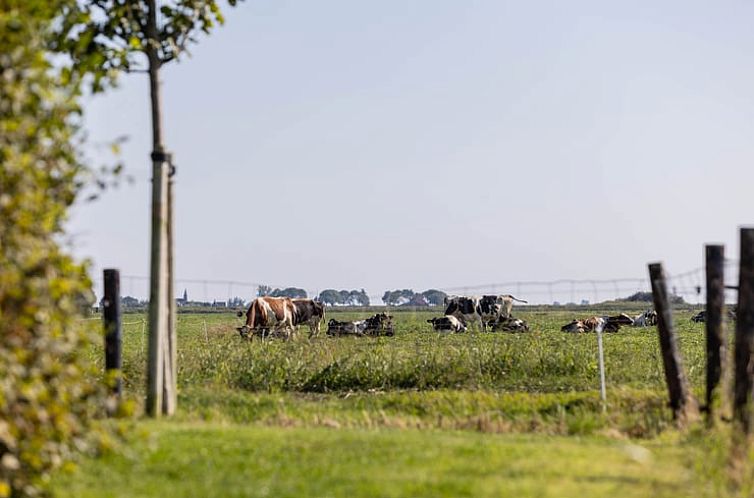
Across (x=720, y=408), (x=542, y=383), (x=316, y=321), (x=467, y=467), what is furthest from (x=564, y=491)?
(x=316, y=321)

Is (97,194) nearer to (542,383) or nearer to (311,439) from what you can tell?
(311,439)

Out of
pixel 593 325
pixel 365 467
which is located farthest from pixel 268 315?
pixel 365 467

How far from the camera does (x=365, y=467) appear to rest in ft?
31.9

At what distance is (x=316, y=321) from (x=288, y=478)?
3360 centimetres

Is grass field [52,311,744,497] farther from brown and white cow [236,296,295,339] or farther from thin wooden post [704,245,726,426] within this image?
brown and white cow [236,296,295,339]

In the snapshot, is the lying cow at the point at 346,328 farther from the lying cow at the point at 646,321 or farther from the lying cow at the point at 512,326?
the lying cow at the point at 646,321

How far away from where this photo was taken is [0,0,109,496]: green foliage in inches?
295

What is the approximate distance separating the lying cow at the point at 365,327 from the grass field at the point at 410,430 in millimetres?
15885

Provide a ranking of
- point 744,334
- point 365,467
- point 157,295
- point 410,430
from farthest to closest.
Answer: point 157,295, point 410,430, point 744,334, point 365,467

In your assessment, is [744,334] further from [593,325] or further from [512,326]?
[593,325]

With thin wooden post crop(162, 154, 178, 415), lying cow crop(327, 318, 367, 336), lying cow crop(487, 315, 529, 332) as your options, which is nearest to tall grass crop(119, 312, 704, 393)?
thin wooden post crop(162, 154, 178, 415)

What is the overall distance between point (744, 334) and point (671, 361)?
2.29 metres

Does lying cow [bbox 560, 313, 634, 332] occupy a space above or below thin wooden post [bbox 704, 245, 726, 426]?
below

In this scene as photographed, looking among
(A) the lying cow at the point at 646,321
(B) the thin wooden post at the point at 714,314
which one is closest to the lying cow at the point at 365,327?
(A) the lying cow at the point at 646,321
